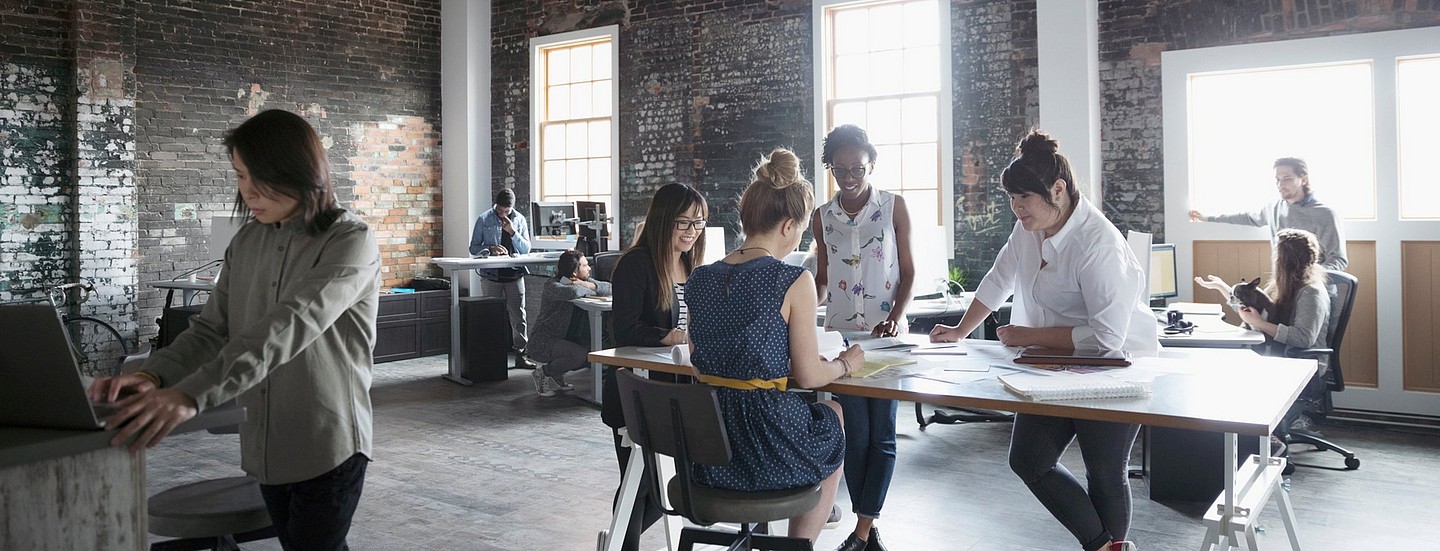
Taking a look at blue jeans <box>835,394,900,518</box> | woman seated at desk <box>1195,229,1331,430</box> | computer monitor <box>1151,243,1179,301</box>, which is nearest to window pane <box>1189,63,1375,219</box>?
computer monitor <box>1151,243,1179,301</box>

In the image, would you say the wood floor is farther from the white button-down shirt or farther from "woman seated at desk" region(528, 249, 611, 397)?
the white button-down shirt

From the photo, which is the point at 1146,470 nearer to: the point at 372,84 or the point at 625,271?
the point at 625,271

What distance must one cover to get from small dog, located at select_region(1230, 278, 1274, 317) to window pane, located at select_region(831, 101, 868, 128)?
3.57m

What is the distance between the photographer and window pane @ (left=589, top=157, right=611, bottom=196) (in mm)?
9758

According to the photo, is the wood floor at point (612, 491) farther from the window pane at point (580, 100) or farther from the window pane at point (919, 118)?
the window pane at point (580, 100)

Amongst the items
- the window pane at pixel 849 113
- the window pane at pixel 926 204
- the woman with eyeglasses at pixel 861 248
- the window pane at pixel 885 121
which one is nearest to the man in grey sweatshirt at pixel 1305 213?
the window pane at pixel 926 204

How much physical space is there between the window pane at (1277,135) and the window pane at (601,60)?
16.6 ft

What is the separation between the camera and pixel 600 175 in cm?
977

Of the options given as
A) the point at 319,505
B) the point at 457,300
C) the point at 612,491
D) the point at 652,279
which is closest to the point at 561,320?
the point at 457,300

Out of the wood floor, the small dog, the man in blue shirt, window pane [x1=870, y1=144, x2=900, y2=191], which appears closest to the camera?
the wood floor

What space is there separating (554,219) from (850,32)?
2.86m

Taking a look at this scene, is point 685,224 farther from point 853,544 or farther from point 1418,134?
point 1418,134

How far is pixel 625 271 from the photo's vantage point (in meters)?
3.38

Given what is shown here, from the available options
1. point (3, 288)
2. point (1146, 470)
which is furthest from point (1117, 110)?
point (3, 288)
